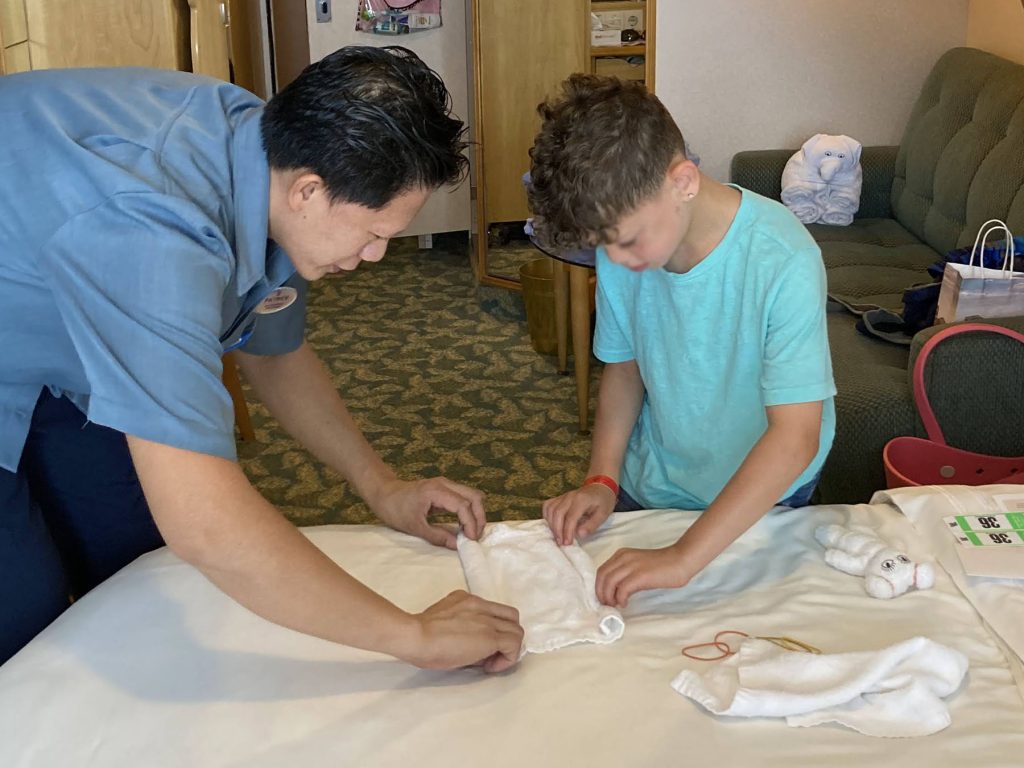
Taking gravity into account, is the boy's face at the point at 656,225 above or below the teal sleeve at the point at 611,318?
above

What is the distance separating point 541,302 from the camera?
395 cm

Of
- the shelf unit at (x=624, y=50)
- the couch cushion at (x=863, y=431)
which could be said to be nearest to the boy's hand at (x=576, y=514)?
the couch cushion at (x=863, y=431)

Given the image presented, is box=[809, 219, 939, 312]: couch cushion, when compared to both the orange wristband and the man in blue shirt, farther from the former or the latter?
the man in blue shirt

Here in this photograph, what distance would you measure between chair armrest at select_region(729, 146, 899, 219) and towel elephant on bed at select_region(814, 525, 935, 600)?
2514 millimetres

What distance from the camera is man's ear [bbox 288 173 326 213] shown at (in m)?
1.19

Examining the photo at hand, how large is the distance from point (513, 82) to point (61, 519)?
332 cm

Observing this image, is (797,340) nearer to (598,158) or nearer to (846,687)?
(598,158)

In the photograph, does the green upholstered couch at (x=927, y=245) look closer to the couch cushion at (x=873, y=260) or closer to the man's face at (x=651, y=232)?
the couch cushion at (x=873, y=260)

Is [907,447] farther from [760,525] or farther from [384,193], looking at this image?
[384,193]

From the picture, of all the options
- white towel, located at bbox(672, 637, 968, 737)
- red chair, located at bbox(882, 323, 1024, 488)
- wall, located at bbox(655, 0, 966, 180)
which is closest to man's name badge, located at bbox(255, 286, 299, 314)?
white towel, located at bbox(672, 637, 968, 737)

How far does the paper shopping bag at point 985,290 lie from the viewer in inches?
98.7

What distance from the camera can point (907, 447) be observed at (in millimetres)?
2125

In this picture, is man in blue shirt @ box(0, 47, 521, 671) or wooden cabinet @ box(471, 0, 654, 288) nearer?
man in blue shirt @ box(0, 47, 521, 671)

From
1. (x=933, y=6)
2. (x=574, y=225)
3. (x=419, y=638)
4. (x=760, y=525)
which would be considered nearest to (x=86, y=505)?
(x=419, y=638)
